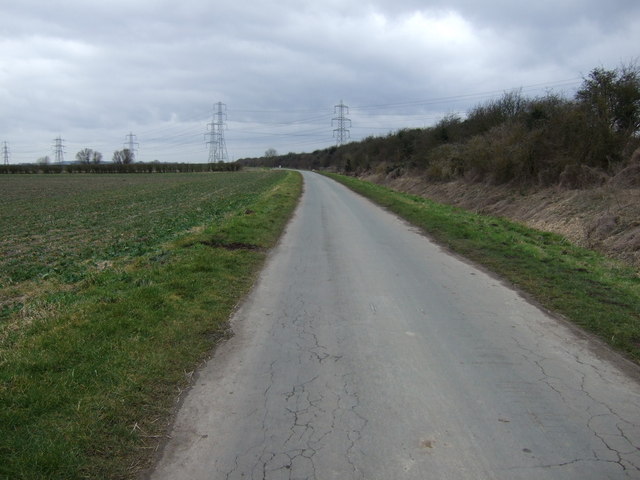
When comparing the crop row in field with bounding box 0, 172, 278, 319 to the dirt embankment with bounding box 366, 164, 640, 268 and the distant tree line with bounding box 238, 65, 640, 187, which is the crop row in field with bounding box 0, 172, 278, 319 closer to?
the dirt embankment with bounding box 366, 164, 640, 268

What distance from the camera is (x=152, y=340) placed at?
203 inches

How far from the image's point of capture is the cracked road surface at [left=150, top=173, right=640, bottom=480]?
3156 mm

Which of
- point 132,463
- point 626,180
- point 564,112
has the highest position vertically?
point 564,112

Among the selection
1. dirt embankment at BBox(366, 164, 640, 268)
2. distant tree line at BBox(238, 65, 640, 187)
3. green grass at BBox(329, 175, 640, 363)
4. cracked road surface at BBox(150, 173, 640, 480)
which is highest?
distant tree line at BBox(238, 65, 640, 187)

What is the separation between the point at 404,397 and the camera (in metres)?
4.04

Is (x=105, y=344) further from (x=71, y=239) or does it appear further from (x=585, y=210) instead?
(x=585, y=210)

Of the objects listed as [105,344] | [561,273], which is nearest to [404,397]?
[105,344]

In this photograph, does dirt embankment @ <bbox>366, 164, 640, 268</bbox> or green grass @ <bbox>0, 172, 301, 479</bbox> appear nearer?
green grass @ <bbox>0, 172, 301, 479</bbox>

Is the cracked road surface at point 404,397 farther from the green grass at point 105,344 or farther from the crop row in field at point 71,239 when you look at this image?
the crop row in field at point 71,239

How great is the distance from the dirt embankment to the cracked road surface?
6.08 m

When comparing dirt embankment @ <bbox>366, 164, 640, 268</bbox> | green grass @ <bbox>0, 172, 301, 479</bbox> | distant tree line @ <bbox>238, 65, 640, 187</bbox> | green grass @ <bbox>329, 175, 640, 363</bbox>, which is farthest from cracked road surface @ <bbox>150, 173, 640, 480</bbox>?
distant tree line @ <bbox>238, 65, 640, 187</bbox>

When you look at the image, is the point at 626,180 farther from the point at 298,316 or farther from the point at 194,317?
the point at 194,317

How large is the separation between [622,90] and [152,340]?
19.6 m

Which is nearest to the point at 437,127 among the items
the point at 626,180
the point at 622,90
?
the point at 622,90
